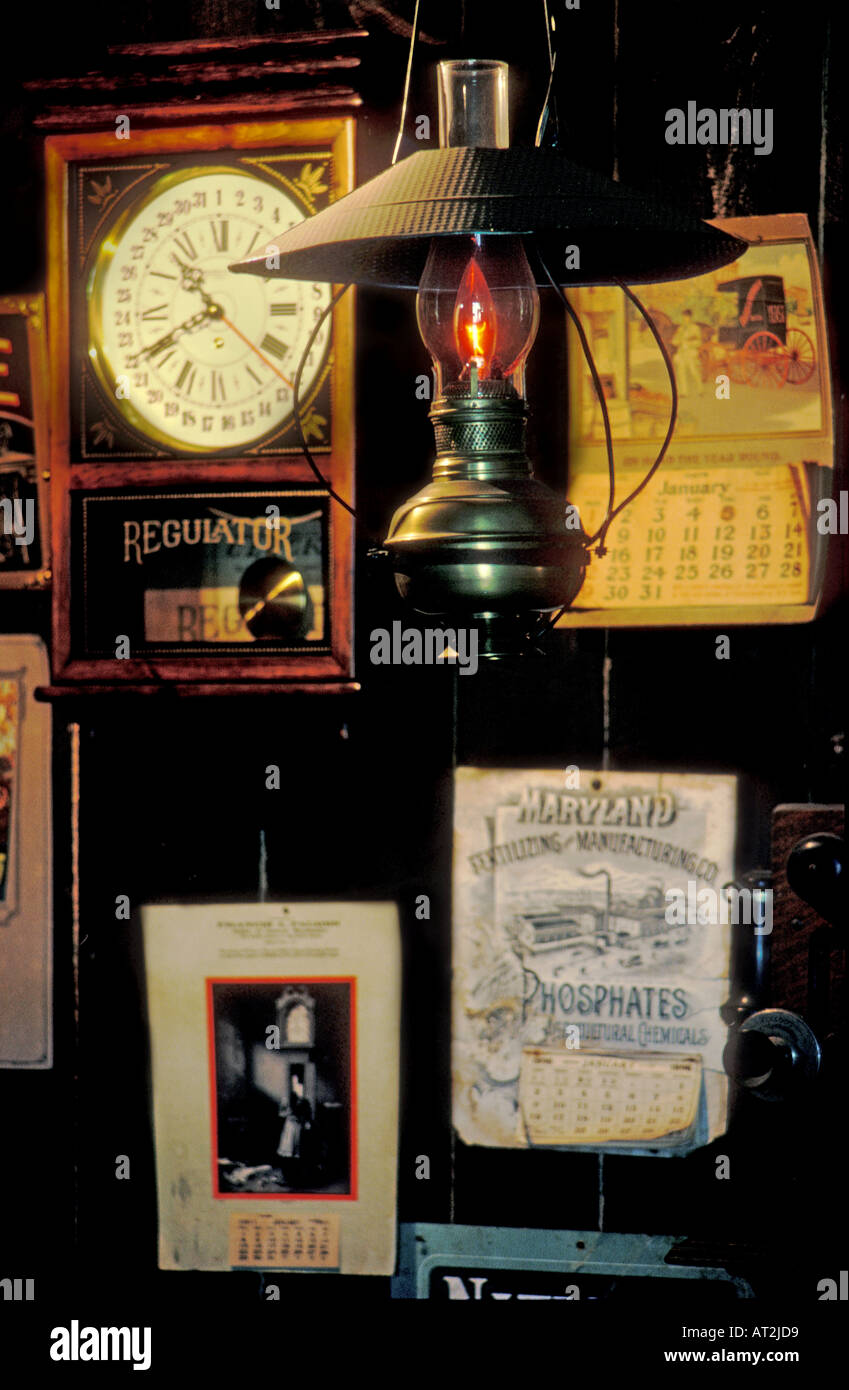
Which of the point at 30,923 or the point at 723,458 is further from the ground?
the point at 723,458

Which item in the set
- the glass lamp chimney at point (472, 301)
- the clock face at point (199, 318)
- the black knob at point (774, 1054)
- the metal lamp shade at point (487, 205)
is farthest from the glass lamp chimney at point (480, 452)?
the black knob at point (774, 1054)

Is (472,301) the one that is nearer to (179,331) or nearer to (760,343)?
(760,343)

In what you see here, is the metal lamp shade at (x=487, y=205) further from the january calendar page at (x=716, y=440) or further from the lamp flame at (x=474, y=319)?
the january calendar page at (x=716, y=440)

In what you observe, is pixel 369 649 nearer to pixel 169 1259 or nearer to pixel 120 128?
pixel 120 128

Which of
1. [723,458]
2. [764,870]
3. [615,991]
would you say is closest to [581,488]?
[723,458]

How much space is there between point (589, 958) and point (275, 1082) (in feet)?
2.31

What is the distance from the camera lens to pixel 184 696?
2619 mm

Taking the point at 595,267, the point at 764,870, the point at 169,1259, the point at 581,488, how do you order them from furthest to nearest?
the point at 169,1259, the point at 581,488, the point at 764,870, the point at 595,267

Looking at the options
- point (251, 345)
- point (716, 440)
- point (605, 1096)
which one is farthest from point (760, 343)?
point (605, 1096)

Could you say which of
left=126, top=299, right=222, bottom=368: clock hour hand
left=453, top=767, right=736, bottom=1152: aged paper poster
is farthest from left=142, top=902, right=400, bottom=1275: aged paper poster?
left=126, top=299, right=222, bottom=368: clock hour hand

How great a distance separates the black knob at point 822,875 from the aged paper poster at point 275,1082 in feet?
2.75

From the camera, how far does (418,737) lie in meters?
2.68

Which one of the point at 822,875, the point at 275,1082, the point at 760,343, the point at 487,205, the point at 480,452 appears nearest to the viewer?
the point at 487,205
